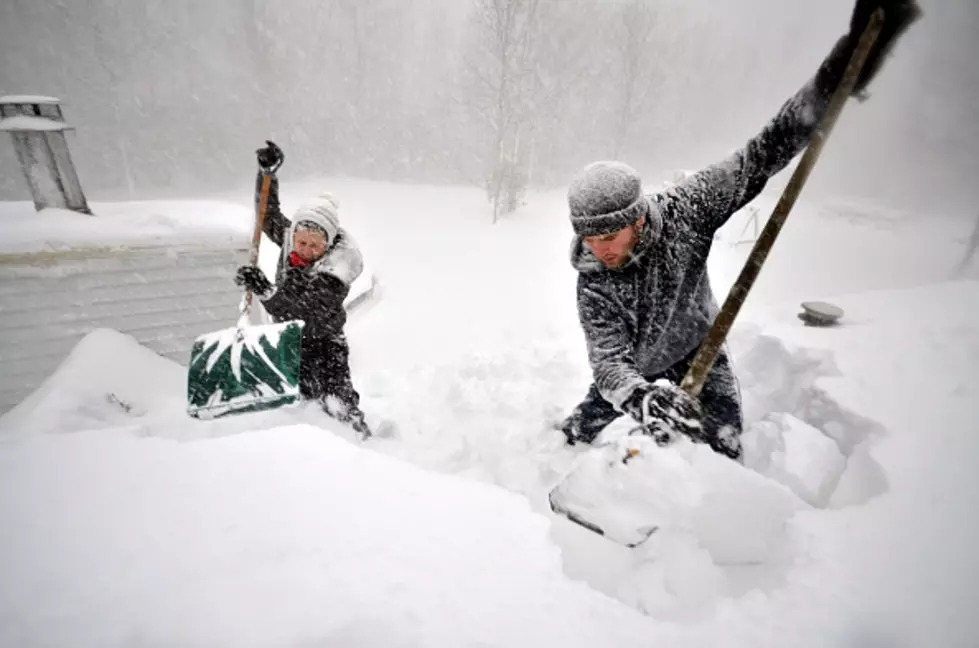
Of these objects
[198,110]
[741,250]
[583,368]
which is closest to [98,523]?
[583,368]

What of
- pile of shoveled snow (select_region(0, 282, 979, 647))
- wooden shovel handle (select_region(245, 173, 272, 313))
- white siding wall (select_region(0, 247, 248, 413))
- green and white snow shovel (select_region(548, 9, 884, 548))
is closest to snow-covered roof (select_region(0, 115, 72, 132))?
white siding wall (select_region(0, 247, 248, 413))

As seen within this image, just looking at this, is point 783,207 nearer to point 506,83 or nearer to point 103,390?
point 103,390

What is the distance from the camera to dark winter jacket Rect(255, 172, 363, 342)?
292 cm

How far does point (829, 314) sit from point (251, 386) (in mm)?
4844

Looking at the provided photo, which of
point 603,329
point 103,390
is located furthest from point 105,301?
point 603,329

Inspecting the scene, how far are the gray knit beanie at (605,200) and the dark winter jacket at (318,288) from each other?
5.82 ft

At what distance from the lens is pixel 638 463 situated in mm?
1328

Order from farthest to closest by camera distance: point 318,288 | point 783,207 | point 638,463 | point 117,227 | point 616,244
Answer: point 117,227 → point 318,288 → point 616,244 → point 783,207 → point 638,463

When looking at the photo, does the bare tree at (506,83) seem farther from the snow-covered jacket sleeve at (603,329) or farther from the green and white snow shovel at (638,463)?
the green and white snow shovel at (638,463)

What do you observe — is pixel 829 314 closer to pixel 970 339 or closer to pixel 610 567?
pixel 970 339

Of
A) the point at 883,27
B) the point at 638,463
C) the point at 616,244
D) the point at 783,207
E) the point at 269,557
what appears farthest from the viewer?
the point at 616,244

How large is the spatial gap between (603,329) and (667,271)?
439 millimetres

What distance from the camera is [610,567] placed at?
107 centimetres

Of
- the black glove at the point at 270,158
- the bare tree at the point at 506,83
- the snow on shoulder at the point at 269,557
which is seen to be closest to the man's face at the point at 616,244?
the snow on shoulder at the point at 269,557
